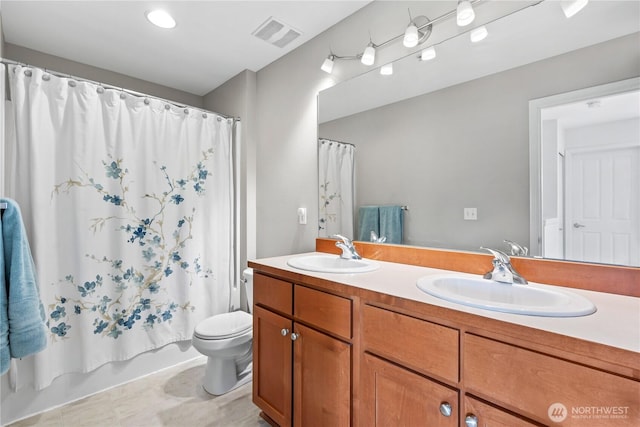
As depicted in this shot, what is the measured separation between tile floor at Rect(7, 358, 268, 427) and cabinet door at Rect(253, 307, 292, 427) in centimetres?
25

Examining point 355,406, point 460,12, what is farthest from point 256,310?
point 460,12

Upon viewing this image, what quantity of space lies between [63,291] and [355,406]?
72.2 inches

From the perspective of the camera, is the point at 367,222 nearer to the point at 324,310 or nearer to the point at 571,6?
the point at 324,310

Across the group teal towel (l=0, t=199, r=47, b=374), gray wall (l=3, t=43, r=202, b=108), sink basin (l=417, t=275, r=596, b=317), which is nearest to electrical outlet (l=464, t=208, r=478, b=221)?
sink basin (l=417, t=275, r=596, b=317)

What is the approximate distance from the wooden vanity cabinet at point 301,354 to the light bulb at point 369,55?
1.30 metres

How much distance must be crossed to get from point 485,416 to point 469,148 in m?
1.06

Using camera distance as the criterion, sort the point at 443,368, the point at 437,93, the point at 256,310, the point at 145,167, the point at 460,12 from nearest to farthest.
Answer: the point at 443,368 < the point at 460,12 < the point at 437,93 < the point at 256,310 < the point at 145,167

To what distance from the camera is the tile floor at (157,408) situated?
1.64 m

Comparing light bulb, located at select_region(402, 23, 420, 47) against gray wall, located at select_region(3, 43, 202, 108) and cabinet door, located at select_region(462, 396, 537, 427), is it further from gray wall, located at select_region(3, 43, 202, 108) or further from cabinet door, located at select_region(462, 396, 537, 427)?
gray wall, located at select_region(3, 43, 202, 108)

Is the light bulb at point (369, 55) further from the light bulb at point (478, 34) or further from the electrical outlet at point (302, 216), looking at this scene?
the electrical outlet at point (302, 216)

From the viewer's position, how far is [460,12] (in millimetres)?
1311

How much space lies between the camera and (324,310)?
123cm

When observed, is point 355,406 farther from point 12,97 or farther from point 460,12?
point 12,97

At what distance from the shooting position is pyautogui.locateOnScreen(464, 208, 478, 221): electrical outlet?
1351 mm
